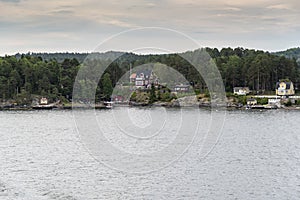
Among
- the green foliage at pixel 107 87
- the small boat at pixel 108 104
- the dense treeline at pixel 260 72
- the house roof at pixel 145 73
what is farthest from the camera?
the house roof at pixel 145 73

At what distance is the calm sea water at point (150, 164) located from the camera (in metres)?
24.6

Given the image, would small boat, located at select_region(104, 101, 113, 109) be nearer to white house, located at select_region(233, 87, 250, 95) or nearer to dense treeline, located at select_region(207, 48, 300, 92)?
dense treeline, located at select_region(207, 48, 300, 92)

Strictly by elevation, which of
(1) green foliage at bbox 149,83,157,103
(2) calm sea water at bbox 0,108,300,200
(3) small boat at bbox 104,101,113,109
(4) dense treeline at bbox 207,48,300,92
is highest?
(4) dense treeline at bbox 207,48,300,92

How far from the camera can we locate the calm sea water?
2461 centimetres

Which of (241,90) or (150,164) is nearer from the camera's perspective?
(150,164)

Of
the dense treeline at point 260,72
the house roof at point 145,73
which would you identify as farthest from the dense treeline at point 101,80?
the house roof at point 145,73

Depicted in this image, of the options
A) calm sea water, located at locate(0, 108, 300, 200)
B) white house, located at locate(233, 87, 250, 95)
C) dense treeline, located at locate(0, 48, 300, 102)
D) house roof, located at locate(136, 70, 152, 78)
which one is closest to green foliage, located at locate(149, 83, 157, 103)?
dense treeline, located at locate(0, 48, 300, 102)

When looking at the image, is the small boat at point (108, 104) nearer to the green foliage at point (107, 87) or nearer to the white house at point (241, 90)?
the green foliage at point (107, 87)

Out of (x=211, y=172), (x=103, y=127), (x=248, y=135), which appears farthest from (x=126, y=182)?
(x=103, y=127)

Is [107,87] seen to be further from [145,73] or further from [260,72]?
[260,72]

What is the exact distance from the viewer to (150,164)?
31.3m

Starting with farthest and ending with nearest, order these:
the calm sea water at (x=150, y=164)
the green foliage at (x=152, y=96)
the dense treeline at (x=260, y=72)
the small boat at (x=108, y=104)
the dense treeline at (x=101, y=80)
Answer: the green foliage at (x=152, y=96), the dense treeline at (x=101, y=80), the dense treeline at (x=260, y=72), the small boat at (x=108, y=104), the calm sea water at (x=150, y=164)

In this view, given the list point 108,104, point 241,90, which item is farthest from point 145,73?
point 241,90

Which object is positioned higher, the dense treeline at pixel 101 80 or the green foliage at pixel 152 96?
the dense treeline at pixel 101 80
